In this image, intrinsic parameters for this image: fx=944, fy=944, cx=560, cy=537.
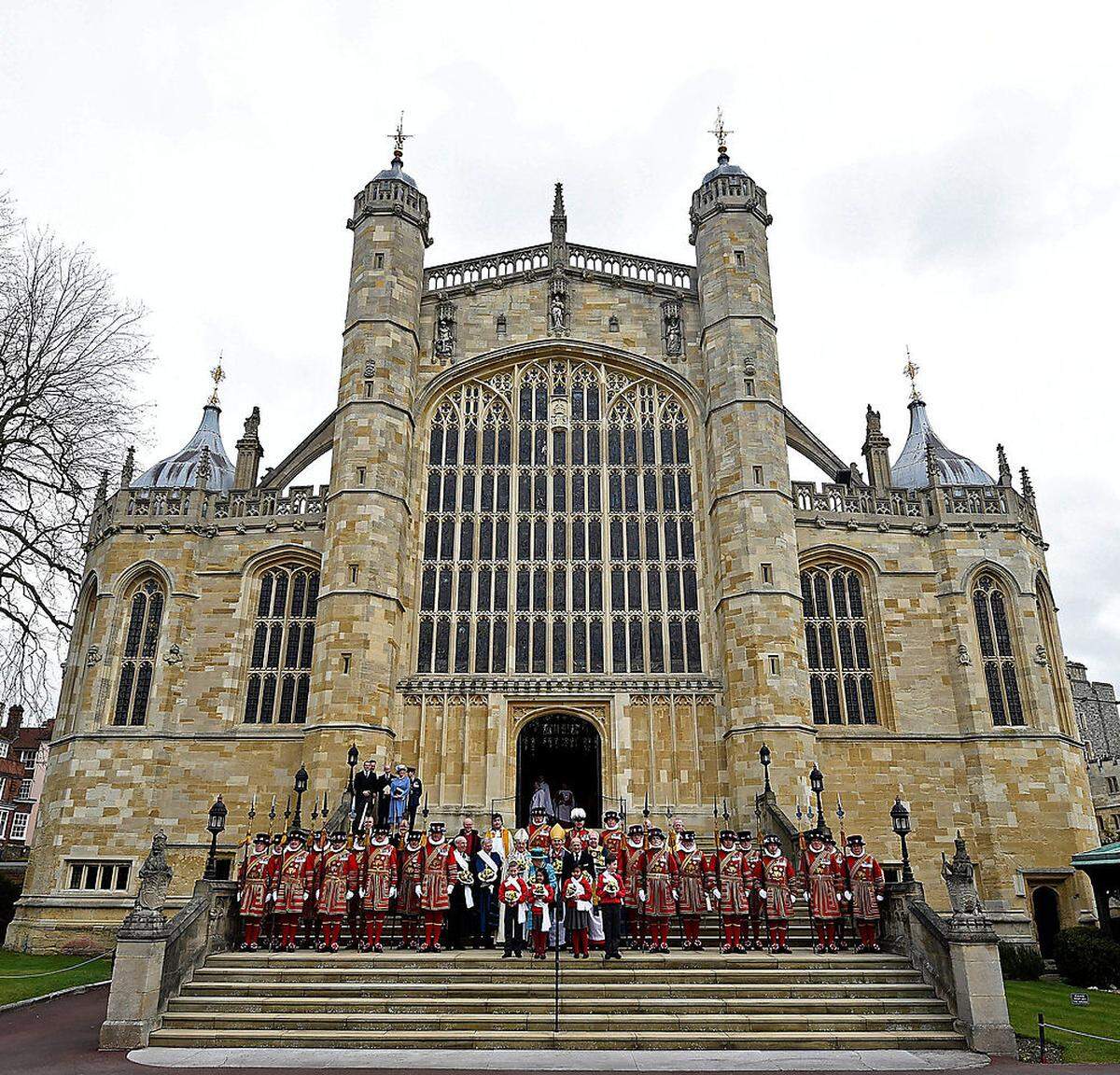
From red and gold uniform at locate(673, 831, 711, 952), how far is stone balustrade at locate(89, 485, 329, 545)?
14.6m

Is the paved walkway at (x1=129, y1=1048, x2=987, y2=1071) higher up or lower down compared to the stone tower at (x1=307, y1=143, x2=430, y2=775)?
lower down

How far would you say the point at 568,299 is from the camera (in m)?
27.8

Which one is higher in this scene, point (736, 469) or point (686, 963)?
point (736, 469)

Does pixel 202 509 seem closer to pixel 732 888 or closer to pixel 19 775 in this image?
pixel 732 888

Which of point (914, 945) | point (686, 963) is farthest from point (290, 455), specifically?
point (914, 945)

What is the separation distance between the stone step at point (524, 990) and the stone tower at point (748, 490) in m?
8.34

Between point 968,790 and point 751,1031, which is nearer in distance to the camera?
point 751,1031

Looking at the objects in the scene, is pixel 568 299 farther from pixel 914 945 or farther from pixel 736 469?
pixel 914 945

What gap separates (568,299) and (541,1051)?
69.2ft

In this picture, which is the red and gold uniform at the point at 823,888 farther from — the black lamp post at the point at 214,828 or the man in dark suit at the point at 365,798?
the black lamp post at the point at 214,828

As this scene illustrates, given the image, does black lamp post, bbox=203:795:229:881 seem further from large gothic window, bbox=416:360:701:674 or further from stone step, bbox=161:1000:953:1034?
large gothic window, bbox=416:360:701:674

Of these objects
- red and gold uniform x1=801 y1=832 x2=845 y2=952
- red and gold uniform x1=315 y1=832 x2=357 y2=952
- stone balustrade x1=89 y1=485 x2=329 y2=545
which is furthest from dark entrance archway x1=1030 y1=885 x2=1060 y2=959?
stone balustrade x1=89 y1=485 x2=329 y2=545

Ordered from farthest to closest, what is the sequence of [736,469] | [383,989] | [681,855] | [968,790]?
[736,469], [968,790], [681,855], [383,989]

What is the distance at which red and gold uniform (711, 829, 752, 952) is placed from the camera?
14.6 m
